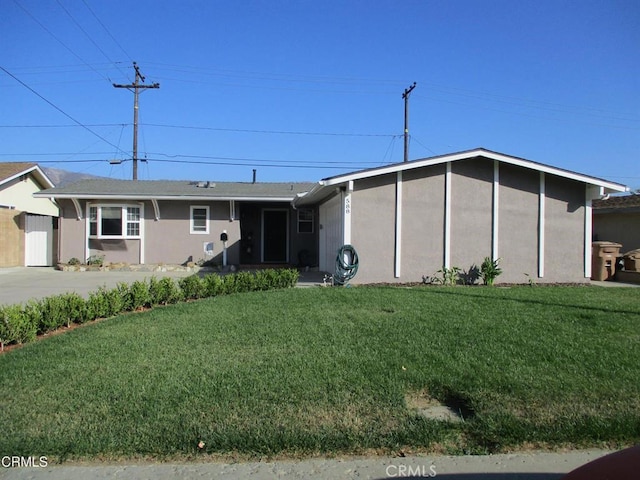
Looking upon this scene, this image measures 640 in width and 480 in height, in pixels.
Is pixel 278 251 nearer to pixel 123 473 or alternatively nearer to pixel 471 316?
pixel 471 316

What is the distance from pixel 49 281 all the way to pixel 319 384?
41.6 feet

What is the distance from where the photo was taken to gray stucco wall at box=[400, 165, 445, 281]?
43.0 ft

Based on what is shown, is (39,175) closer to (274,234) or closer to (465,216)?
(274,234)

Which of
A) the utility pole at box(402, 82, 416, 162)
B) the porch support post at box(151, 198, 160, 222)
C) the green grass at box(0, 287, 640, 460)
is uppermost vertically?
the utility pole at box(402, 82, 416, 162)

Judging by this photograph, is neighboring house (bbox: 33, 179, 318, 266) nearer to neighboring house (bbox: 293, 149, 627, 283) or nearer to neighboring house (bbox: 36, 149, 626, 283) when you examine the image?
neighboring house (bbox: 36, 149, 626, 283)

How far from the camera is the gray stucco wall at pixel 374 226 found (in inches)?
504

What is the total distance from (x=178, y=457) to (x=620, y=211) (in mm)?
19842

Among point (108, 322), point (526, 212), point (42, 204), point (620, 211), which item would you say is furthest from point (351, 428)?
point (42, 204)

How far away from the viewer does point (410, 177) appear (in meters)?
13.1

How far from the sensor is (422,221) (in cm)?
1320

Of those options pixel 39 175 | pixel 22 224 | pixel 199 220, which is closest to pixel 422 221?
pixel 199 220

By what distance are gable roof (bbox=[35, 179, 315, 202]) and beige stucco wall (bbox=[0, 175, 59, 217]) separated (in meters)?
3.08

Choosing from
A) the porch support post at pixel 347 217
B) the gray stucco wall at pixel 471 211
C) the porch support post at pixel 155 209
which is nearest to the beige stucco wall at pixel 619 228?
the gray stucco wall at pixel 471 211
